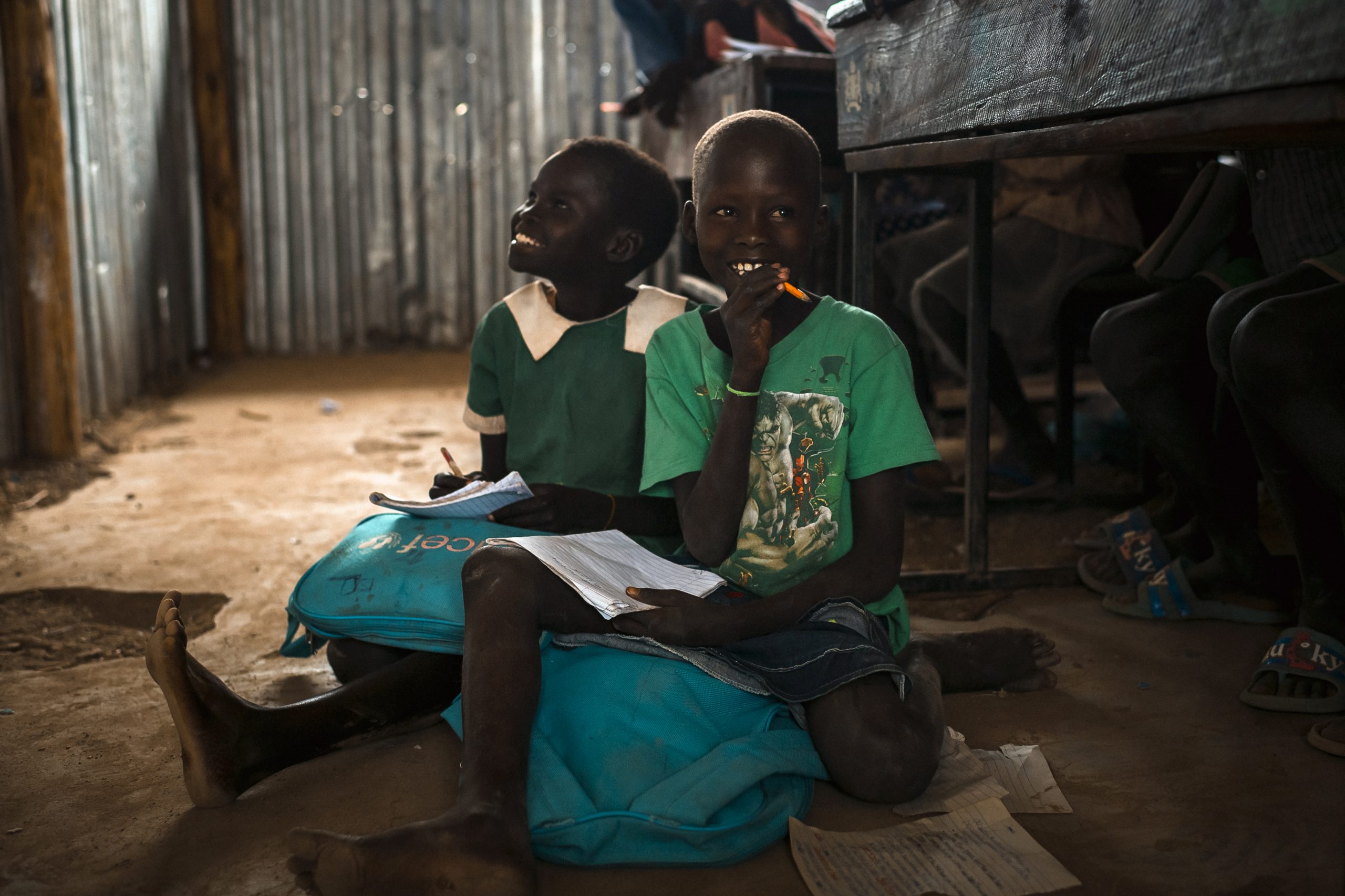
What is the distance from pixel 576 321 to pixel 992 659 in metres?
1.02

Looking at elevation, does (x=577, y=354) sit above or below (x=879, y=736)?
above

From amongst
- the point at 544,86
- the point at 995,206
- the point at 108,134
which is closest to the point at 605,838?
the point at 995,206

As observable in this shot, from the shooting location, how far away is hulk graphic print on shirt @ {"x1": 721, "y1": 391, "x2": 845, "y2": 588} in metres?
1.73

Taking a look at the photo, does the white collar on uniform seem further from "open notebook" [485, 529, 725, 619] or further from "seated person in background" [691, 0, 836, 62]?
"seated person in background" [691, 0, 836, 62]

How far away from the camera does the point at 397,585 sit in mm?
1872

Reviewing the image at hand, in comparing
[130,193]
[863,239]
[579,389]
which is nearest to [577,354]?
[579,389]

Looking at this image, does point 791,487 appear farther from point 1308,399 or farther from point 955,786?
Result: point 1308,399

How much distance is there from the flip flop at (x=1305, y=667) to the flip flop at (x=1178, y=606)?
1.17 ft

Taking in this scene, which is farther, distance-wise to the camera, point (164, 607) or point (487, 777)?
point (164, 607)

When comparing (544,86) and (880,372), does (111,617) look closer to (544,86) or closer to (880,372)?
(880,372)

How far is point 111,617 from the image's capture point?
250 cm

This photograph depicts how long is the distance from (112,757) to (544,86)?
5701 mm

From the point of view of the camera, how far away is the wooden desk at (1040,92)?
1250 mm

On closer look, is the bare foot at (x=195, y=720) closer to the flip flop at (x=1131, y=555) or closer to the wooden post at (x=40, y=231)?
the flip flop at (x=1131, y=555)
